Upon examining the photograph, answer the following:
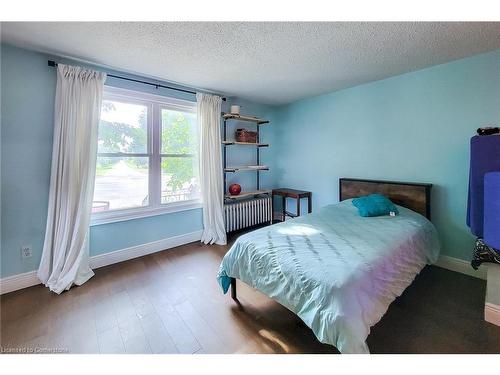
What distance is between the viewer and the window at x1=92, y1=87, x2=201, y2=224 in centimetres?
259

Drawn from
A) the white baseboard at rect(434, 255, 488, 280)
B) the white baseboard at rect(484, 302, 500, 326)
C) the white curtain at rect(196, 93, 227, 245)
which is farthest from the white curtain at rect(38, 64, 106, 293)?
the white baseboard at rect(434, 255, 488, 280)

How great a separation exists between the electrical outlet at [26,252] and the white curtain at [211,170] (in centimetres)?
188

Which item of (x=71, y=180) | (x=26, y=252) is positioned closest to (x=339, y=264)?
(x=71, y=180)

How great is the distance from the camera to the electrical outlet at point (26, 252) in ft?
7.02

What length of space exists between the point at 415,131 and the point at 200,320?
3.09 m

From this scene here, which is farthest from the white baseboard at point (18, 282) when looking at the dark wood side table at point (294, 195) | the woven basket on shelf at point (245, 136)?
the dark wood side table at point (294, 195)

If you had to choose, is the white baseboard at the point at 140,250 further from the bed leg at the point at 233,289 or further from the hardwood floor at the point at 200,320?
the bed leg at the point at 233,289

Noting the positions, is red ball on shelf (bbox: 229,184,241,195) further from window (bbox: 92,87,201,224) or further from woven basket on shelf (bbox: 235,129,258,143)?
woven basket on shelf (bbox: 235,129,258,143)

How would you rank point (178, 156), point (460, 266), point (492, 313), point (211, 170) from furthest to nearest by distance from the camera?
point (211, 170) → point (178, 156) → point (460, 266) → point (492, 313)

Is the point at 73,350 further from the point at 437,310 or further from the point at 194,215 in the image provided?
the point at 437,310

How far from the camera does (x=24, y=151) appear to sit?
2.10m

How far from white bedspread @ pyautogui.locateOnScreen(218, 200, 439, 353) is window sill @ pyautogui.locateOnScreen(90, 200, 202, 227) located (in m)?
1.55

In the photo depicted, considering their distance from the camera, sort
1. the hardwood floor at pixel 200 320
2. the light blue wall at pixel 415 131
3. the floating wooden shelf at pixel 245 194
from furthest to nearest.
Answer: the floating wooden shelf at pixel 245 194, the light blue wall at pixel 415 131, the hardwood floor at pixel 200 320

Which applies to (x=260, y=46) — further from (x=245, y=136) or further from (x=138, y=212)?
(x=138, y=212)
